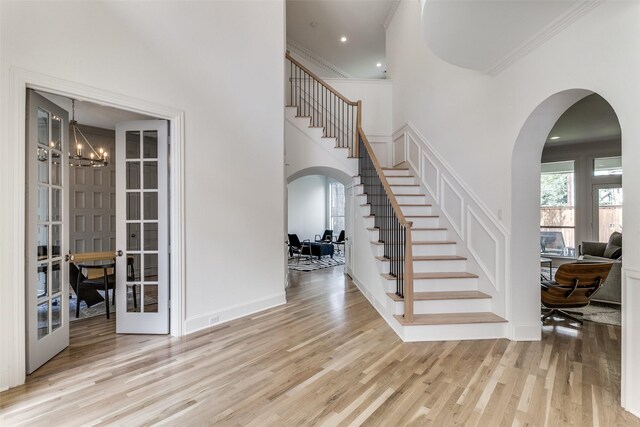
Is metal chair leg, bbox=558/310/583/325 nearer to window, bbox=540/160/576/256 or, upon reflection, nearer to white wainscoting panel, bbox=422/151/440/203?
white wainscoting panel, bbox=422/151/440/203

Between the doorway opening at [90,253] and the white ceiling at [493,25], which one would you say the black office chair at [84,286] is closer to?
the doorway opening at [90,253]

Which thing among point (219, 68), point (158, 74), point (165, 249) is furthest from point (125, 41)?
point (165, 249)

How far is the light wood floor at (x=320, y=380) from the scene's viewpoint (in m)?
2.03

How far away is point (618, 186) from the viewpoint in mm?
6945

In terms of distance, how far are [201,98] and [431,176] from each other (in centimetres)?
→ 361

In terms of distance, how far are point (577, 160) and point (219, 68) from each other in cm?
846

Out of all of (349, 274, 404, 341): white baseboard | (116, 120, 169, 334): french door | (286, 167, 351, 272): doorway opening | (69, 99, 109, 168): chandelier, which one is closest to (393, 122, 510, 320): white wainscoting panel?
(349, 274, 404, 341): white baseboard

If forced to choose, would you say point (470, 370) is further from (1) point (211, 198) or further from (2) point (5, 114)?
(2) point (5, 114)

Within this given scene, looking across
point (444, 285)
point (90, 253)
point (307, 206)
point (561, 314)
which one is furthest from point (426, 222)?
point (307, 206)

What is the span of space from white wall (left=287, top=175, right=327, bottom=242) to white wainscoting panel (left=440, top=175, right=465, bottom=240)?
7331 millimetres

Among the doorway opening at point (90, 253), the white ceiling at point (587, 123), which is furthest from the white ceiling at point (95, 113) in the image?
the white ceiling at point (587, 123)

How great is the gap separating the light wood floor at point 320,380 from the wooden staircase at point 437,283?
0.27m

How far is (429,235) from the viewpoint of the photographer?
4523 mm

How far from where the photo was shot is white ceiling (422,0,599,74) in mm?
2262
